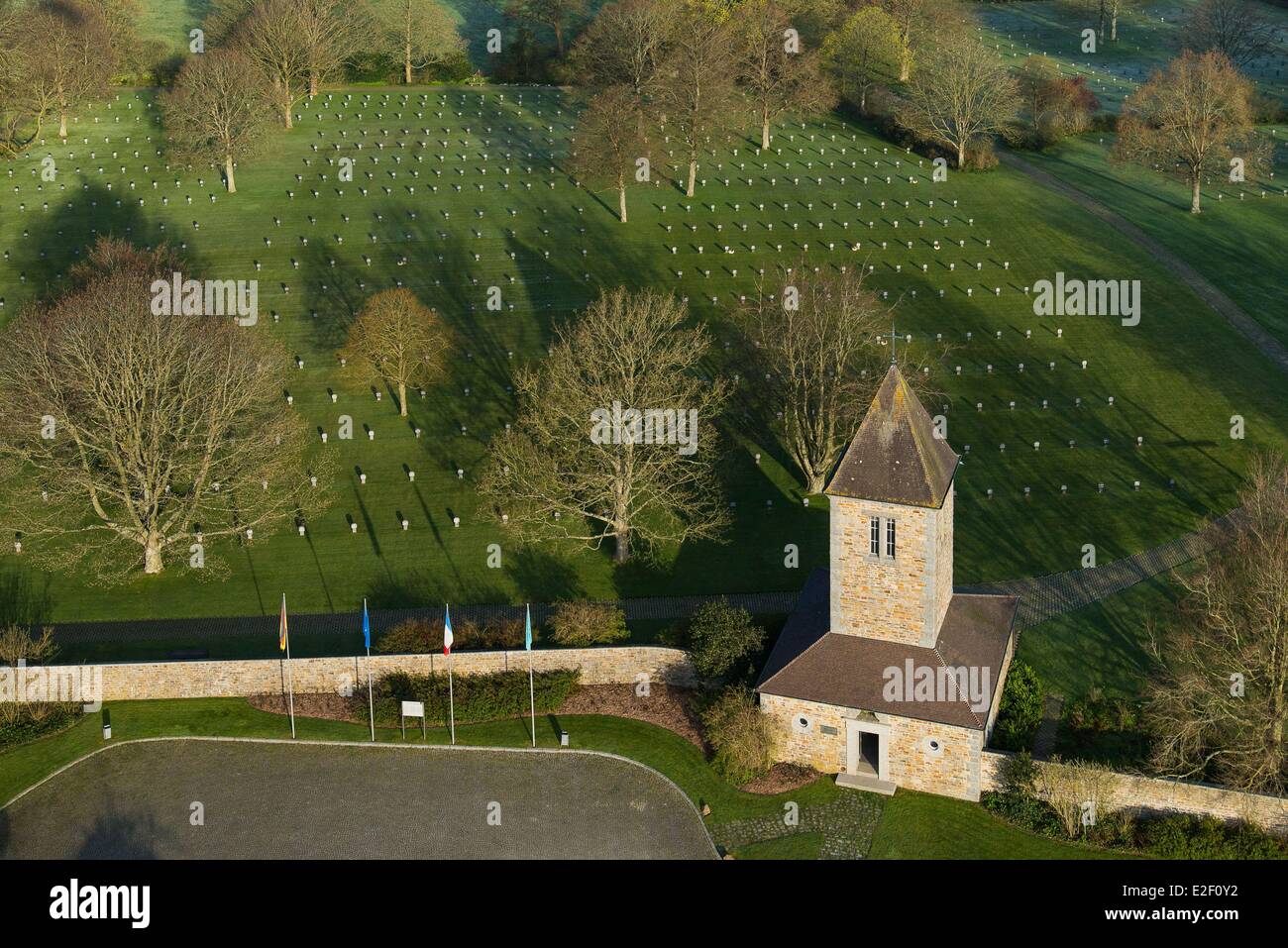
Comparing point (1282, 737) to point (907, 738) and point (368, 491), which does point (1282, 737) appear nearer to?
point (907, 738)

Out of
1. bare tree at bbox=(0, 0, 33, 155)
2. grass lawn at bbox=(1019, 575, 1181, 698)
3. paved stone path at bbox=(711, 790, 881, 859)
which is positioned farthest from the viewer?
bare tree at bbox=(0, 0, 33, 155)

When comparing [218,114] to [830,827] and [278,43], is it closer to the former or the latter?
[278,43]

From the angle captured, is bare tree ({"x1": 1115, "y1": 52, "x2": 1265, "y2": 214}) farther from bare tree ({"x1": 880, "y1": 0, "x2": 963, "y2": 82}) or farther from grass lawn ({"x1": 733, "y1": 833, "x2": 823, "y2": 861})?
grass lawn ({"x1": 733, "y1": 833, "x2": 823, "y2": 861})

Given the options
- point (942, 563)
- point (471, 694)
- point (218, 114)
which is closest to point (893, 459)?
point (942, 563)

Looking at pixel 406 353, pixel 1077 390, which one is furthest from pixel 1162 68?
pixel 406 353

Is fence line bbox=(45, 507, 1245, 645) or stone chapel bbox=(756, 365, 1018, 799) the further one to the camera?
fence line bbox=(45, 507, 1245, 645)

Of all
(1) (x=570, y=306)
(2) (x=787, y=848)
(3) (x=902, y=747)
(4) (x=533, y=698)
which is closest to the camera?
(2) (x=787, y=848)

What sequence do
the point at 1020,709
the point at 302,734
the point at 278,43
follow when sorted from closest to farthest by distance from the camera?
the point at 1020,709 < the point at 302,734 < the point at 278,43

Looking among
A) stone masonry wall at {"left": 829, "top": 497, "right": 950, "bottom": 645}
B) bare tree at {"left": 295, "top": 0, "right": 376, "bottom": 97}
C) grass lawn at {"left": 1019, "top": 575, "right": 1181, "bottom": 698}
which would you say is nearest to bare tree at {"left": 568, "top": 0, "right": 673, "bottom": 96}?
bare tree at {"left": 295, "top": 0, "right": 376, "bottom": 97}
